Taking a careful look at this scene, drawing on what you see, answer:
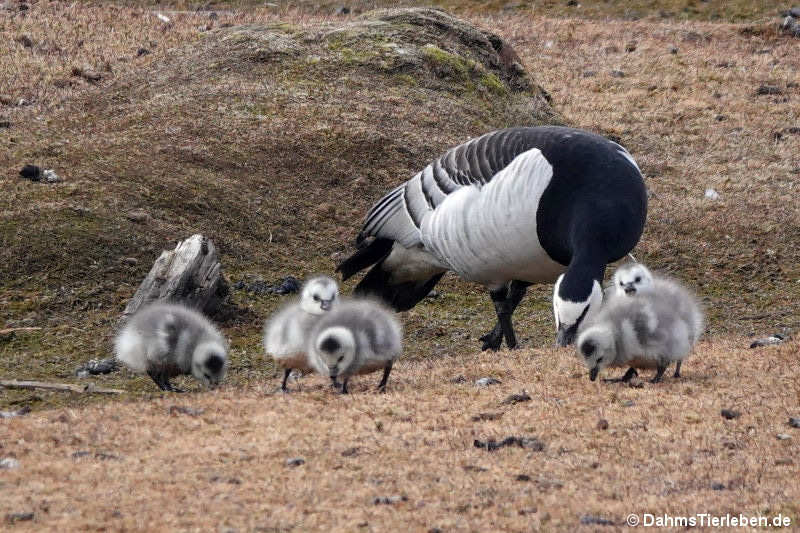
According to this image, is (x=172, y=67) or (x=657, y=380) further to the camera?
(x=172, y=67)

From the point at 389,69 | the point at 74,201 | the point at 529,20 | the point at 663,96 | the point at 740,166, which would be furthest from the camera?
the point at 529,20

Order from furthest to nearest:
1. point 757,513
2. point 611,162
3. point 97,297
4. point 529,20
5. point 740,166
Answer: point 529,20, point 740,166, point 97,297, point 611,162, point 757,513

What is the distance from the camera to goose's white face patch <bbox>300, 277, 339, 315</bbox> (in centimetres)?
912

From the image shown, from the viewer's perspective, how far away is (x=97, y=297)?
13.0 m

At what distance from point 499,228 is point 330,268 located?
452cm

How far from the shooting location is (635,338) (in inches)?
340

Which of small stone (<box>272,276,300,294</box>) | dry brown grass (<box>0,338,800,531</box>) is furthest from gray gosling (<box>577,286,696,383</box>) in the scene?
small stone (<box>272,276,300,294</box>)

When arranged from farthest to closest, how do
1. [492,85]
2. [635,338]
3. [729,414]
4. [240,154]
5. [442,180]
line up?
[492,85] → [240,154] → [442,180] → [635,338] → [729,414]

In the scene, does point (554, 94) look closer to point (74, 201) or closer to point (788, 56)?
point (788, 56)

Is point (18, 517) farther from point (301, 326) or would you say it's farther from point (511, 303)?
point (511, 303)

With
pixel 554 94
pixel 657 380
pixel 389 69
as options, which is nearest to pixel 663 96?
pixel 554 94

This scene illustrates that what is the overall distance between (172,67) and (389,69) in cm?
369

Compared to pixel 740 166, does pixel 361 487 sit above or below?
above

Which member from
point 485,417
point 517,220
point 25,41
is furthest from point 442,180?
point 25,41
